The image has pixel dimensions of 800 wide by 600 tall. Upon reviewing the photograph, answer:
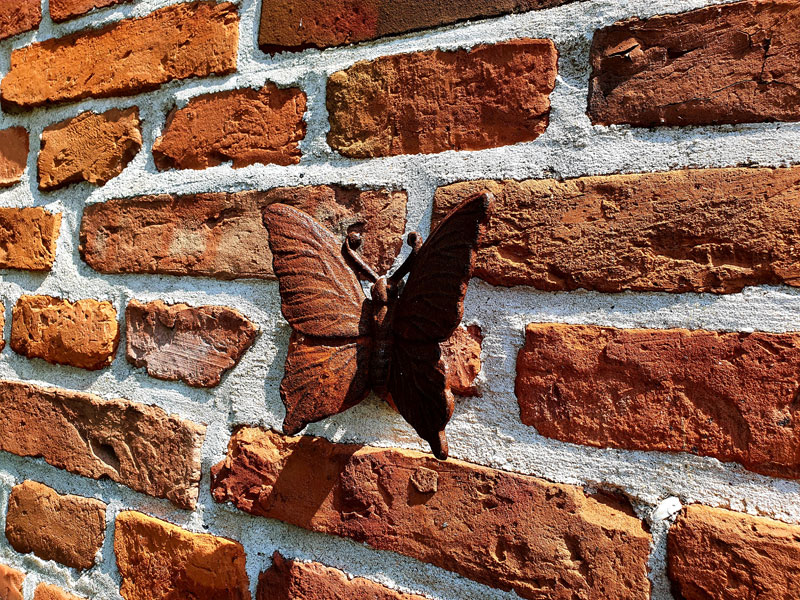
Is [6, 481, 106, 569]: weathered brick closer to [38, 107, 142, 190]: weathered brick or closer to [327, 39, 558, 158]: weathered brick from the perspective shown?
[38, 107, 142, 190]: weathered brick

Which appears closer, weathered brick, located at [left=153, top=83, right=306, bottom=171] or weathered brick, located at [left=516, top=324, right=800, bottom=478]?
weathered brick, located at [left=516, top=324, right=800, bottom=478]

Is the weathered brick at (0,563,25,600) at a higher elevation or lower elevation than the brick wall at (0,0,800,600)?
lower

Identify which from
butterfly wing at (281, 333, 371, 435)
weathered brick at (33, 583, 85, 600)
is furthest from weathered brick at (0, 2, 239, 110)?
weathered brick at (33, 583, 85, 600)

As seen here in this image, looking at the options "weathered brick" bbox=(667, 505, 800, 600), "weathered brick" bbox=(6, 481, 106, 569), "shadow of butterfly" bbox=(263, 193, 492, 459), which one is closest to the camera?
"weathered brick" bbox=(667, 505, 800, 600)

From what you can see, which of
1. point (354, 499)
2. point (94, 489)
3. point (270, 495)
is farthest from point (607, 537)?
point (94, 489)

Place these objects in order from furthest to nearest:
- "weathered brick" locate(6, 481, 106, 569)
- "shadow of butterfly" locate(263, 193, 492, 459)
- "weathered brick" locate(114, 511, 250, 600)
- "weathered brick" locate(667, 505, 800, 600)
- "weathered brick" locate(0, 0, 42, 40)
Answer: "weathered brick" locate(0, 0, 42, 40) < "weathered brick" locate(6, 481, 106, 569) < "weathered brick" locate(114, 511, 250, 600) < "shadow of butterfly" locate(263, 193, 492, 459) < "weathered brick" locate(667, 505, 800, 600)

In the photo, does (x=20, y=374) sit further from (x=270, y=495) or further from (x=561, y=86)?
(x=561, y=86)

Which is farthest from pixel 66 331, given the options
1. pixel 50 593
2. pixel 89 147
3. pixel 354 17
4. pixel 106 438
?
pixel 354 17
